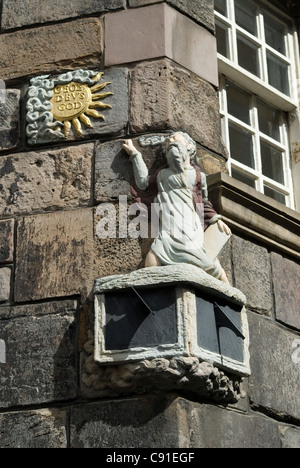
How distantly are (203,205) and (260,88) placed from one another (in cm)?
173

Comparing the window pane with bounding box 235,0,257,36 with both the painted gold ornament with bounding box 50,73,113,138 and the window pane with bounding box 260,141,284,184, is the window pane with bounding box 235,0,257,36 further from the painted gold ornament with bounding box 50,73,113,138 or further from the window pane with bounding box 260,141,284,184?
the painted gold ornament with bounding box 50,73,113,138

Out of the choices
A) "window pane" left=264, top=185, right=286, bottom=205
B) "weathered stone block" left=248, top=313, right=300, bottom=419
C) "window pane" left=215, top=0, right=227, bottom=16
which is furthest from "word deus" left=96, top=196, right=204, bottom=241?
"window pane" left=215, top=0, right=227, bottom=16

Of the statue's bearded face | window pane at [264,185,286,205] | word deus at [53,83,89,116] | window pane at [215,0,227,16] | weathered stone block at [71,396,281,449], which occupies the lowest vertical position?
weathered stone block at [71,396,281,449]

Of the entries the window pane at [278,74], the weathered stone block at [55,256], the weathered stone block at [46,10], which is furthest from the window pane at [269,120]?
the weathered stone block at [55,256]

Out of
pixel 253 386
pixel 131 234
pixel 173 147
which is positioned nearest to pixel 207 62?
pixel 173 147

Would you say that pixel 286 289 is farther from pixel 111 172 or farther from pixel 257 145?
pixel 111 172

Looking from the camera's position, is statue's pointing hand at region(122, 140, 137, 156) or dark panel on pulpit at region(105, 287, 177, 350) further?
statue's pointing hand at region(122, 140, 137, 156)

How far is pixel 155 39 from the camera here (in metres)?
5.72

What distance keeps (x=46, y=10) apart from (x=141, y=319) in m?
2.10

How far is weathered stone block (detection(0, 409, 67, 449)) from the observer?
4961 mm

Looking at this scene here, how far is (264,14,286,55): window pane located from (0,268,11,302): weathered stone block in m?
2.77

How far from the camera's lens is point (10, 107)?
19.2 feet

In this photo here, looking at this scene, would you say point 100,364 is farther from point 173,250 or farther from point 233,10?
point 233,10

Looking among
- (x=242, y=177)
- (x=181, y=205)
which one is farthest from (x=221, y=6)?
(x=181, y=205)
